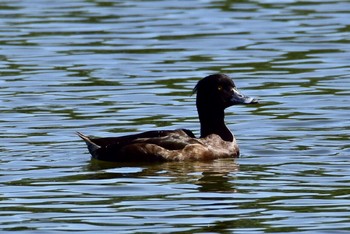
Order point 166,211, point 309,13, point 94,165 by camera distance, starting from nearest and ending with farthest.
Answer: point 166,211 → point 94,165 → point 309,13

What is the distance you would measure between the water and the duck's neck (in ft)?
1.19

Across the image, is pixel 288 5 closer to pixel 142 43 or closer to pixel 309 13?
pixel 309 13

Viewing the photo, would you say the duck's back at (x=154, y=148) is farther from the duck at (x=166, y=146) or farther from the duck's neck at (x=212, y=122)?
the duck's neck at (x=212, y=122)

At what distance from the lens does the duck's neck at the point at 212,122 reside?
1576cm

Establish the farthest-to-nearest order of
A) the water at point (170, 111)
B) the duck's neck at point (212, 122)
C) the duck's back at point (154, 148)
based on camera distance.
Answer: the duck's neck at point (212, 122)
the duck's back at point (154, 148)
the water at point (170, 111)

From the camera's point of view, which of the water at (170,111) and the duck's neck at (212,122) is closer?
the water at (170,111)

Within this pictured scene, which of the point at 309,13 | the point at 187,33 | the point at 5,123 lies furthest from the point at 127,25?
the point at 5,123

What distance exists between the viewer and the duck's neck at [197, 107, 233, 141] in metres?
15.8

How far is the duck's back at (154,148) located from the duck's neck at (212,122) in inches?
21.4

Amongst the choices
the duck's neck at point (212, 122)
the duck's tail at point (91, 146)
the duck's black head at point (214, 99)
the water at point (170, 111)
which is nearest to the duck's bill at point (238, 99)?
the duck's black head at point (214, 99)

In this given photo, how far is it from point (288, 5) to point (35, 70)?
24.8 ft

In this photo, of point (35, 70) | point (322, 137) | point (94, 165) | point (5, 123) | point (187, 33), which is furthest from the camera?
point (187, 33)

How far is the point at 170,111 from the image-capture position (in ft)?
58.7

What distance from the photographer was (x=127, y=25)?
25.2 metres
